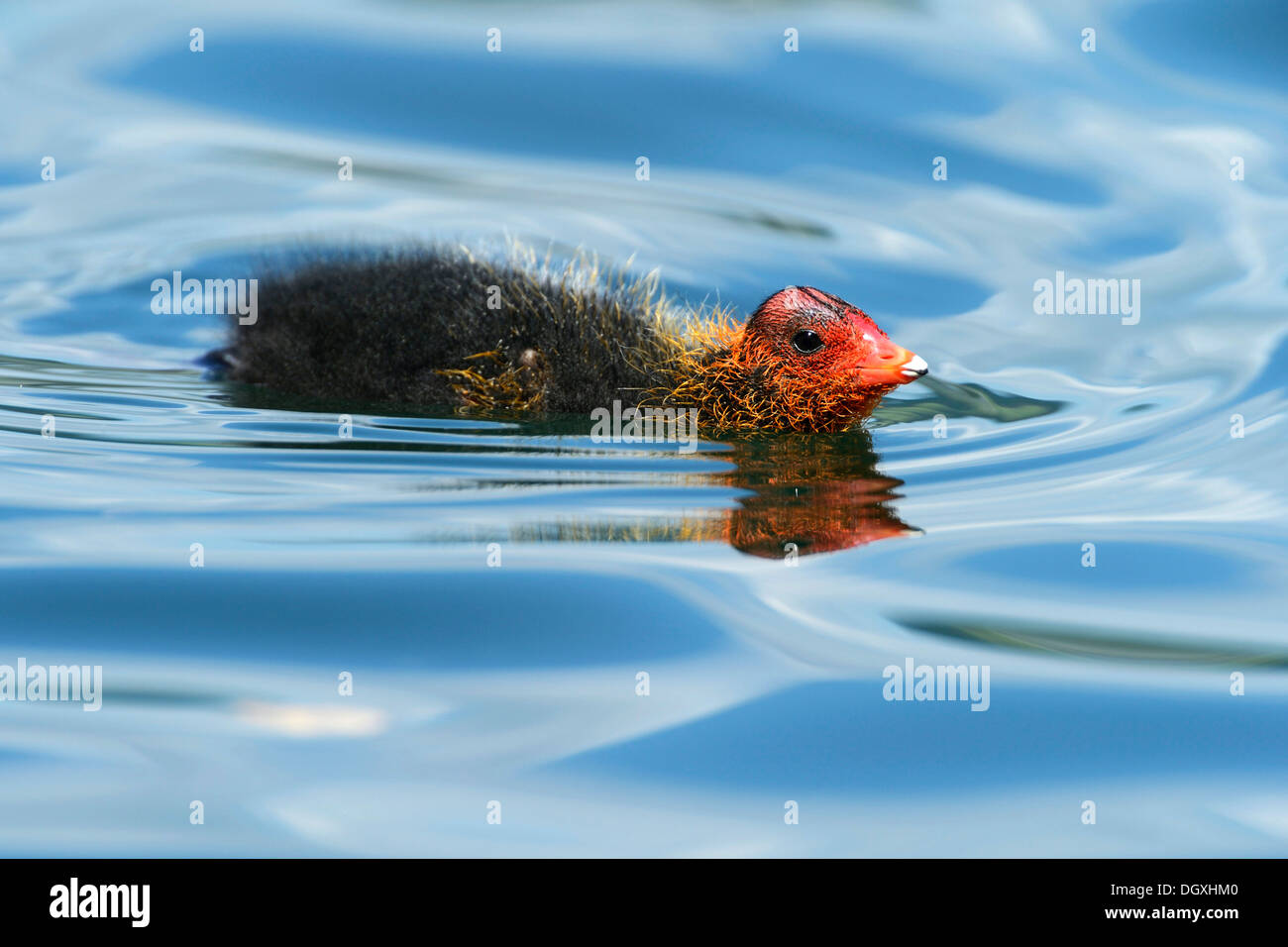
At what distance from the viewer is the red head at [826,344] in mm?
7211

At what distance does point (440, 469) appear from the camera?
6434 millimetres

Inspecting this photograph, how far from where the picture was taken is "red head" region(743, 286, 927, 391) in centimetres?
721

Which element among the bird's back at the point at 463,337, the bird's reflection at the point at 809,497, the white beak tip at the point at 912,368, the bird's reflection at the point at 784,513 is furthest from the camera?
the bird's back at the point at 463,337

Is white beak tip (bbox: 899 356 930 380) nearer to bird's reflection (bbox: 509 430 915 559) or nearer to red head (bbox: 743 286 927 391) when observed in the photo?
red head (bbox: 743 286 927 391)

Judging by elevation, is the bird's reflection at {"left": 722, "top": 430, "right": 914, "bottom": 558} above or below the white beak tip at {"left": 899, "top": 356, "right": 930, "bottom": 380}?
below

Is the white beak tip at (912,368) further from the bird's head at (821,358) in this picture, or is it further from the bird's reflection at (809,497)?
the bird's reflection at (809,497)

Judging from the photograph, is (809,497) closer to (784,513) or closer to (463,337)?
(784,513)

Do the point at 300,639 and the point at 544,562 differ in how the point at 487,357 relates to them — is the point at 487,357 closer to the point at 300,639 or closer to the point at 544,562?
the point at 544,562

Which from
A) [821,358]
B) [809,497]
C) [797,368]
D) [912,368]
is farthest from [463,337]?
[912,368]

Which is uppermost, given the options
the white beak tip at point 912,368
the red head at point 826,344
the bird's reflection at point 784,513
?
the red head at point 826,344

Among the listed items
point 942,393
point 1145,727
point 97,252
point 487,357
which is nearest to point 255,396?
point 487,357

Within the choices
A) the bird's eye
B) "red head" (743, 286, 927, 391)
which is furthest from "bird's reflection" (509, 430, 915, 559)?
the bird's eye

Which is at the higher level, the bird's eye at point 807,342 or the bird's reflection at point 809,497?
the bird's eye at point 807,342

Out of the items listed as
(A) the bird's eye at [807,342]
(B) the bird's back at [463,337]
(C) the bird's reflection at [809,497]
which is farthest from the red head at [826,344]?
(B) the bird's back at [463,337]
